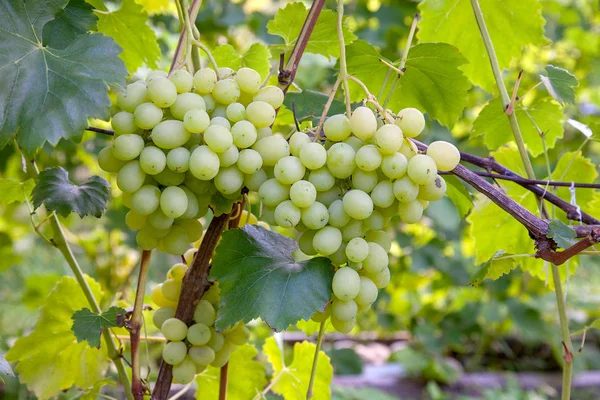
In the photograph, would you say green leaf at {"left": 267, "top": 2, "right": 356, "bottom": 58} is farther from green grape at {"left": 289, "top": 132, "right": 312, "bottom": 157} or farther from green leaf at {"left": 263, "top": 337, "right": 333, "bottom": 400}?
green leaf at {"left": 263, "top": 337, "right": 333, "bottom": 400}

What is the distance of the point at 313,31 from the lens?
63 centimetres

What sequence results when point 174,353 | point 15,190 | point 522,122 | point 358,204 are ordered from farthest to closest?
1. point 522,122
2. point 15,190
3. point 174,353
4. point 358,204

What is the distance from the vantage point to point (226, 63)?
725 mm

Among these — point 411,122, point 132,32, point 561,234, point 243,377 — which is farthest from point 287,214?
point 132,32

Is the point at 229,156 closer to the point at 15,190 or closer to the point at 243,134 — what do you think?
the point at 243,134

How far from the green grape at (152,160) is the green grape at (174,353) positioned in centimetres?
19

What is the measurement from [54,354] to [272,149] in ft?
1.50

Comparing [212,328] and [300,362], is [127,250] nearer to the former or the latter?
[300,362]

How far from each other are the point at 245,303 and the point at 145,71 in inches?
29.7

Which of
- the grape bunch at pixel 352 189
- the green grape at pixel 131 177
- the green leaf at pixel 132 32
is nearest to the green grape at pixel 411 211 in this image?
the grape bunch at pixel 352 189

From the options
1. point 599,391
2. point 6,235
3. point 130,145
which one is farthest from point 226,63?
point 599,391

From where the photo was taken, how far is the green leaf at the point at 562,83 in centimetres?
63

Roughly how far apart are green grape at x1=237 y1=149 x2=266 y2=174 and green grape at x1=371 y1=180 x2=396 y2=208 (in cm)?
9

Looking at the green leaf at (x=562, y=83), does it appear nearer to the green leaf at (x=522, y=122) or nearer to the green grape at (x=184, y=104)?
the green leaf at (x=522, y=122)
